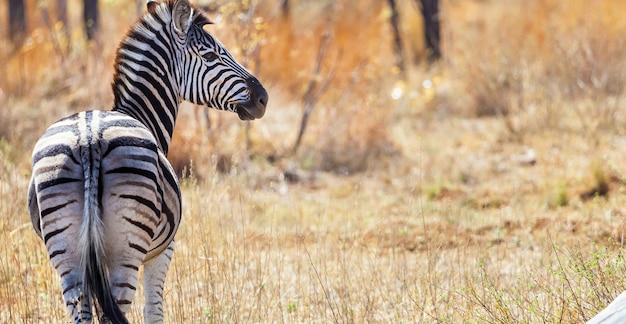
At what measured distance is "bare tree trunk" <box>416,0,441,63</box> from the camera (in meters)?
14.9

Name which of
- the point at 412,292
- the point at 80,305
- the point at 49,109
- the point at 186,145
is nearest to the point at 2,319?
the point at 80,305

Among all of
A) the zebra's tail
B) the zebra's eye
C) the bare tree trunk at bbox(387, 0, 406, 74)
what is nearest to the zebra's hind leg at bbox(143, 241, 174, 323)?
the zebra's tail

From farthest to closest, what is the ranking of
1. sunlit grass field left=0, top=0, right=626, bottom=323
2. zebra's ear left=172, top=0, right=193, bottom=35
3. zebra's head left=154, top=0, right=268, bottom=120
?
sunlit grass field left=0, top=0, right=626, bottom=323 < zebra's head left=154, top=0, right=268, bottom=120 < zebra's ear left=172, top=0, right=193, bottom=35

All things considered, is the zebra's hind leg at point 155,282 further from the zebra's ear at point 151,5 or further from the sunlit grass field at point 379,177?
the zebra's ear at point 151,5

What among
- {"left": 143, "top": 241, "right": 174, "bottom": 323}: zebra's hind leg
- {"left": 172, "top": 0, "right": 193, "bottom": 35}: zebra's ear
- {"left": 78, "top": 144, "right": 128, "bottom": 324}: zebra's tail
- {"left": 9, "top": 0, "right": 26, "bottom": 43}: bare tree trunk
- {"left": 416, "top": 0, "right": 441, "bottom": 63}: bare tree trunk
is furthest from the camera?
{"left": 416, "top": 0, "right": 441, "bottom": 63}: bare tree trunk

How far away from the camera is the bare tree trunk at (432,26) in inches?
588

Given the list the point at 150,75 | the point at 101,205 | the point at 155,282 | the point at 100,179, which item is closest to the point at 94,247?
the point at 101,205

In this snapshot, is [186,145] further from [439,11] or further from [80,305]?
[439,11]

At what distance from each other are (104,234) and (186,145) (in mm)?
5622

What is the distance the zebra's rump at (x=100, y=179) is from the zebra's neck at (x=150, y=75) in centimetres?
58

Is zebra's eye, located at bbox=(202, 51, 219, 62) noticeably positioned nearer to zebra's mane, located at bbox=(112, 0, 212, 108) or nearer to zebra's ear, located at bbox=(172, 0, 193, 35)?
zebra's ear, located at bbox=(172, 0, 193, 35)

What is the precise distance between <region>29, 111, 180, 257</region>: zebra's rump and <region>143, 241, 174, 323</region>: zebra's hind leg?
1.76 feet

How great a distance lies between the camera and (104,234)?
348 cm

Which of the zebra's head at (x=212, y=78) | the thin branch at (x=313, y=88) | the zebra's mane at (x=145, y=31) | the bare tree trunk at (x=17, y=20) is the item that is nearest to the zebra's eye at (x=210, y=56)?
the zebra's head at (x=212, y=78)
